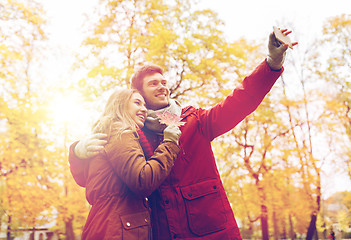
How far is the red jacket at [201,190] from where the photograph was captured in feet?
7.00

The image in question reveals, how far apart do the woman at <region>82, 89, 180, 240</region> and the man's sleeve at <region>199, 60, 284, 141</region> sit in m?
0.45

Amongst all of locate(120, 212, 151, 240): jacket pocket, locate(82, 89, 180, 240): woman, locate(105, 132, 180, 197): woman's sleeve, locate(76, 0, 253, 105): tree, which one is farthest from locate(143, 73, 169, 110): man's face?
locate(76, 0, 253, 105): tree

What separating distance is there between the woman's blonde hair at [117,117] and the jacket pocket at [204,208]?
0.64 metres

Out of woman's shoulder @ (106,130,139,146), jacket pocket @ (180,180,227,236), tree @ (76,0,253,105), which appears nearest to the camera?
woman's shoulder @ (106,130,139,146)

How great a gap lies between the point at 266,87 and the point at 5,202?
37.9 feet

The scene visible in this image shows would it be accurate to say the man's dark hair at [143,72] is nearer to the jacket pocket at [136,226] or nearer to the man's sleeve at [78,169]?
the man's sleeve at [78,169]

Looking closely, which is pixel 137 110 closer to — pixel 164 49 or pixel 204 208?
pixel 204 208

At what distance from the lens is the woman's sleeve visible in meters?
1.87

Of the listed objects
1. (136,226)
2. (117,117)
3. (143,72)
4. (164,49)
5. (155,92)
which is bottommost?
(136,226)

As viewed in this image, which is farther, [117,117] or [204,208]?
[117,117]

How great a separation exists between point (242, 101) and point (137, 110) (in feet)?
2.75

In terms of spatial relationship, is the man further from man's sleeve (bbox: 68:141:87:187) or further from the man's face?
the man's face

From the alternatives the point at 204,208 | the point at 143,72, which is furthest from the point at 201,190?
the point at 143,72

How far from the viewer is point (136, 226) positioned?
194cm
